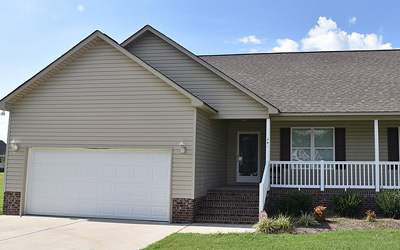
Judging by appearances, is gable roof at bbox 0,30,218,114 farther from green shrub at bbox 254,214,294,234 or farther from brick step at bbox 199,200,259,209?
green shrub at bbox 254,214,294,234

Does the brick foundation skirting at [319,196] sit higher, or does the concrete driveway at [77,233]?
the brick foundation skirting at [319,196]

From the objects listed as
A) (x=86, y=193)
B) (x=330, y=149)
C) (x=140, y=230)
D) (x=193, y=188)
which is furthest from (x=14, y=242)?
(x=330, y=149)

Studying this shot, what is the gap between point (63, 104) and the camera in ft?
43.4

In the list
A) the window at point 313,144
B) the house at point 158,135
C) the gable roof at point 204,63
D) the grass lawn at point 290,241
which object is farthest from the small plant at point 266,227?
the window at point 313,144

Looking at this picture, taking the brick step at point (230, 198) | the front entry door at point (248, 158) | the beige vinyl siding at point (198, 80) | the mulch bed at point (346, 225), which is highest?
the beige vinyl siding at point (198, 80)

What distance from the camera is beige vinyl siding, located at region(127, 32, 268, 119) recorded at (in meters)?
13.7

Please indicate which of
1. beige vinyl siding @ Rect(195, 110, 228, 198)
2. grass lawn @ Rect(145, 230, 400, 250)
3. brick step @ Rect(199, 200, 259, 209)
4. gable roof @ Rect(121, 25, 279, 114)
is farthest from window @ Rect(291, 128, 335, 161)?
grass lawn @ Rect(145, 230, 400, 250)

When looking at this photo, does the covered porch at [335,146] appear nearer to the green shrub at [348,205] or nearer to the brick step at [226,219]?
the green shrub at [348,205]

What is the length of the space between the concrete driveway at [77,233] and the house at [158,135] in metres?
0.90

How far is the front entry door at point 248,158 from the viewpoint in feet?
53.0

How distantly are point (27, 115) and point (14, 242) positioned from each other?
5.58m

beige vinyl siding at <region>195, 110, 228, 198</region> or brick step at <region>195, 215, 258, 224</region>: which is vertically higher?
beige vinyl siding at <region>195, 110, 228, 198</region>

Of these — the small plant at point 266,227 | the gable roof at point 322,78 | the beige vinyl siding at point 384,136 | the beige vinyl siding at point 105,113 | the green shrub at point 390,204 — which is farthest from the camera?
the beige vinyl siding at point 384,136

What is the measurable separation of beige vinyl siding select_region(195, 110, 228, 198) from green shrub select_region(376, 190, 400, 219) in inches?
210
